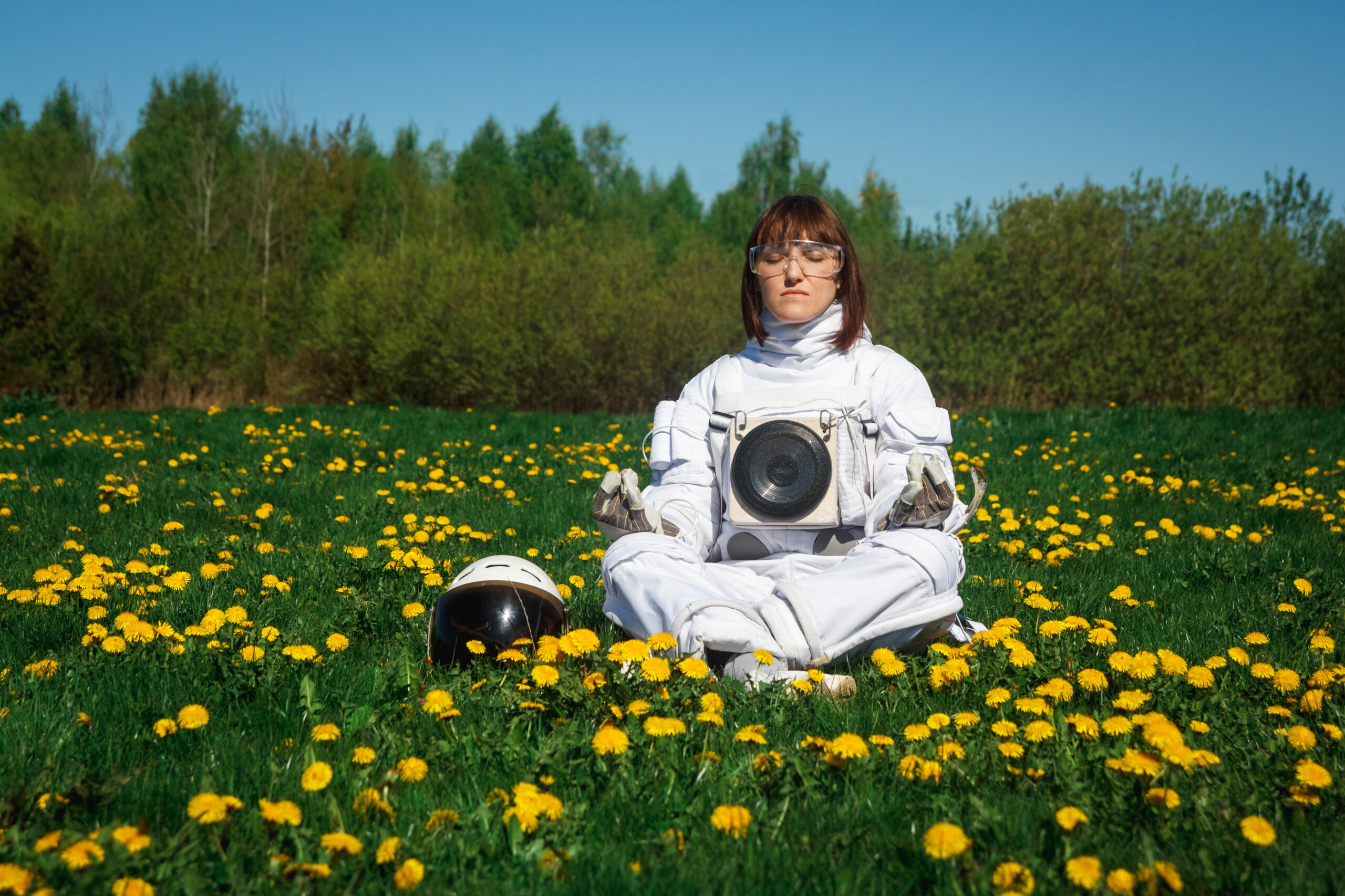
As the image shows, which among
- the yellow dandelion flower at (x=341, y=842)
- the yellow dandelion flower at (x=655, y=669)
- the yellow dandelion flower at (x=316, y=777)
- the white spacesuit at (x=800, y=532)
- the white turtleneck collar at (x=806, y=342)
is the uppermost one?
the white turtleneck collar at (x=806, y=342)

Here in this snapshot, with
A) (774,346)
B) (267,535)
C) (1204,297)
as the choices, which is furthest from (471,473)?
(1204,297)

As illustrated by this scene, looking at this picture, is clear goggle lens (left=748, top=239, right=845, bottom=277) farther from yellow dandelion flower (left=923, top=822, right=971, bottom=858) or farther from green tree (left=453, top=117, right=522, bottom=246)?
green tree (left=453, top=117, right=522, bottom=246)

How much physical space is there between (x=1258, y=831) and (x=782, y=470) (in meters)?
1.94

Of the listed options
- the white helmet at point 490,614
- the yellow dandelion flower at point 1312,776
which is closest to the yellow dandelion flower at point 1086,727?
the yellow dandelion flower at point 1312,776

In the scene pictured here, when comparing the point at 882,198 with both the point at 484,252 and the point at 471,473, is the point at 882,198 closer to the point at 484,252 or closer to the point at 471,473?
the point at 484,252

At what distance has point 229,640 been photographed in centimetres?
280

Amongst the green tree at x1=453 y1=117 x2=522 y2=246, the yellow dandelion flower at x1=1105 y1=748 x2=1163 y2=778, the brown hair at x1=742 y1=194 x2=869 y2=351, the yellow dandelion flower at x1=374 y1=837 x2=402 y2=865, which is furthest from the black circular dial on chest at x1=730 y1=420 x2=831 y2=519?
the green tree at x1=453 y1=117 x2=522 y2=246

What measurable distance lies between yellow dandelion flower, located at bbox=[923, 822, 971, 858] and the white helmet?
1619 millimetres

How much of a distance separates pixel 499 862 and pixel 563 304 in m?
14.5

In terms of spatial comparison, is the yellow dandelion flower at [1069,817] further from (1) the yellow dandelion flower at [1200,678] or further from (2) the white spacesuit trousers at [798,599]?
(2) the white spacesuit trousers at [798,599]

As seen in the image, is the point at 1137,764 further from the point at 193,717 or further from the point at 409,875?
the point at 193,717

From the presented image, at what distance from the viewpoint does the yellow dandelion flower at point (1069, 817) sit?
176 cm

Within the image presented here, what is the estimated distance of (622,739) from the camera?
216 cm

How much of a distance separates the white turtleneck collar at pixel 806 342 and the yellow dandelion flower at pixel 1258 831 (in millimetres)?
2277
